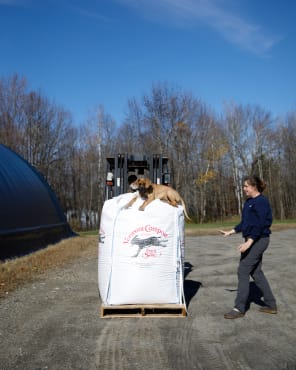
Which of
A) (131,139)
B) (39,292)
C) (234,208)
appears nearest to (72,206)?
(131,139)

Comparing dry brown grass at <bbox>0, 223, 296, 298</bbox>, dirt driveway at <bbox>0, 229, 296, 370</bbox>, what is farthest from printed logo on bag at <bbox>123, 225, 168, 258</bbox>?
dry brown grass at <bbox>0, 223, 296, 298</bbox>

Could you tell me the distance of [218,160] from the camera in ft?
137

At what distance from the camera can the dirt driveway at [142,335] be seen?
373 cm

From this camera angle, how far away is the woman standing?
519cm

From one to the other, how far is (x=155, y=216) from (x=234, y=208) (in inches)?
Result: 1634

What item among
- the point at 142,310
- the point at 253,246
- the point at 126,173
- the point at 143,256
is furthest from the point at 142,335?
the point at 126,173

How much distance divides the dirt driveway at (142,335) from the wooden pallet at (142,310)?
0.09 m

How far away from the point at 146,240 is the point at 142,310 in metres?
0.98

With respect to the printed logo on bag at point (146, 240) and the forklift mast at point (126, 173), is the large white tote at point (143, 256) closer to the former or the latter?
the printed logo on bag at point (146, 240)

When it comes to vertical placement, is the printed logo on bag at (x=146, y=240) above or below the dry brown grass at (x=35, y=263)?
above

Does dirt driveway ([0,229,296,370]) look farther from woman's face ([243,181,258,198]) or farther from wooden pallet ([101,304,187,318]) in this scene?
woman's face ([243,181,258,198])

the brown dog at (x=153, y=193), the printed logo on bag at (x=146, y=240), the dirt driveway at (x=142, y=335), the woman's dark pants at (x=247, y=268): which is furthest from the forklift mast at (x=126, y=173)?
the woman's dark pants at (x=247, y=268)

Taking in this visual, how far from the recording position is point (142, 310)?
517cm

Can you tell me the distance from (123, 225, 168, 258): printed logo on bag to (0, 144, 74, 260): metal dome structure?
6.63m
